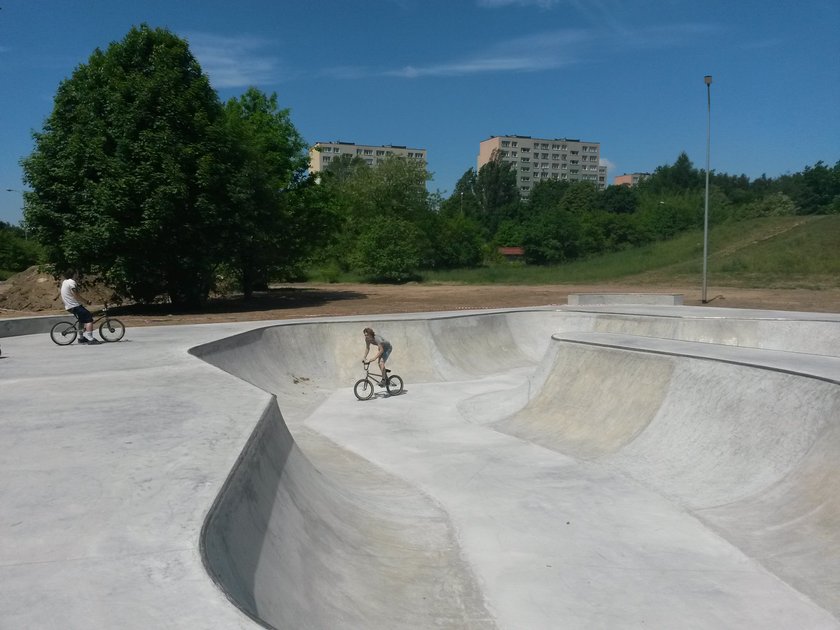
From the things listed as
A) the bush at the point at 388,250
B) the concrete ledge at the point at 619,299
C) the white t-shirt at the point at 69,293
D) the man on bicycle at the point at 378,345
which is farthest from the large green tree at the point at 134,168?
the bush at the point at 388,250

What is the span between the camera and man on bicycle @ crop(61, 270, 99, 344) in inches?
547

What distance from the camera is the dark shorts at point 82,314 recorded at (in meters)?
14.3

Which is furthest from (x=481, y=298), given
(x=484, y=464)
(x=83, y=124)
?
(x=484, y=464)

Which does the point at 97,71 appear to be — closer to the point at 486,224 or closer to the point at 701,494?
the point at 701,494

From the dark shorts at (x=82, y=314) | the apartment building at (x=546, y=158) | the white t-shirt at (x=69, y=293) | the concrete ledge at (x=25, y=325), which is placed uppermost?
the apartment building at (x=546, y=158)

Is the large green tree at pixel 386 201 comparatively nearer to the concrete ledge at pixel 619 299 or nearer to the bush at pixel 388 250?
the bush at pixel 388 250

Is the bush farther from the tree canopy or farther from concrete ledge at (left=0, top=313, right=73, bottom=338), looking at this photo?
concrete ledge at (left=0, top=313, right=73, bottom=338)

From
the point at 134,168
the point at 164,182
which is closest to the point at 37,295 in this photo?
the point at 134,168

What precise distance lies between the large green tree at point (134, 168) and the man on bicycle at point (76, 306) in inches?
385

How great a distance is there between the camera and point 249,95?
120ft

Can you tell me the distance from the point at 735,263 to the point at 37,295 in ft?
151

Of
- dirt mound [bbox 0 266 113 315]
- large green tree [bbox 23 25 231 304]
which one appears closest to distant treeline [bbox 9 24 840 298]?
large green tree [bbox 23 25 231 304]

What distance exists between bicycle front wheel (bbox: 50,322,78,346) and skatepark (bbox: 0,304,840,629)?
1.72 metres

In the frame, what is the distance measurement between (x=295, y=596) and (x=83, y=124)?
27.0 m
